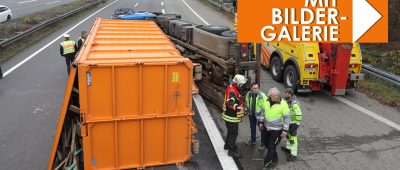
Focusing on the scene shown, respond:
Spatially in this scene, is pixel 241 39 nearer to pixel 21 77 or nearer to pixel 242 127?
pixel 242 127

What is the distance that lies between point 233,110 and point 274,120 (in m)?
0.81

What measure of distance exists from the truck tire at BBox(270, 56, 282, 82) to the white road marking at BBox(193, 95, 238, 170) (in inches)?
131

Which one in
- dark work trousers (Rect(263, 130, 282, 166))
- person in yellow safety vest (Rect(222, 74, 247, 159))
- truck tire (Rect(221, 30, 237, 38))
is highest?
truck tire (Rect(221, 30, 237, 38))

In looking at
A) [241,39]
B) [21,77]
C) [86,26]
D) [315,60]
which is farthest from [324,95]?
[86,26]

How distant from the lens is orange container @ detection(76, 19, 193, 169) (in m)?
6.21

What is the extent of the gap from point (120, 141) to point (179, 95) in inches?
52.2

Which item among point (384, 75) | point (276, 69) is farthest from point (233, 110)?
point (384, 75)

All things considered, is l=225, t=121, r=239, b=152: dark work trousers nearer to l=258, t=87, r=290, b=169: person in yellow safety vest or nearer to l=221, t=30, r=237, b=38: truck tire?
l=258, t=87, r=290, b=169: person in yellow safety vest

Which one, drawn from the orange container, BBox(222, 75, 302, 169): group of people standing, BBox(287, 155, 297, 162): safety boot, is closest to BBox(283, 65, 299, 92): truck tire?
BBox(222, 75, 302, 169): group of people standing

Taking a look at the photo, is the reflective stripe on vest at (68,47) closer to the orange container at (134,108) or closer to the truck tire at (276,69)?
the orange container at (134,108)

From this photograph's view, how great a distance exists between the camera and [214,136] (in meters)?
8.56

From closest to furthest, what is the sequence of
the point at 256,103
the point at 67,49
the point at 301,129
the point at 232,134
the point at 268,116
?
the point at 268,116, the point at 232,134, the point at 256,103, the point at 301,129, the point at 67,49

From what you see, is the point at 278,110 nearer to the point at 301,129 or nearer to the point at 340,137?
the point at 301,129

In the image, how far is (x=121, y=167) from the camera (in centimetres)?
686
